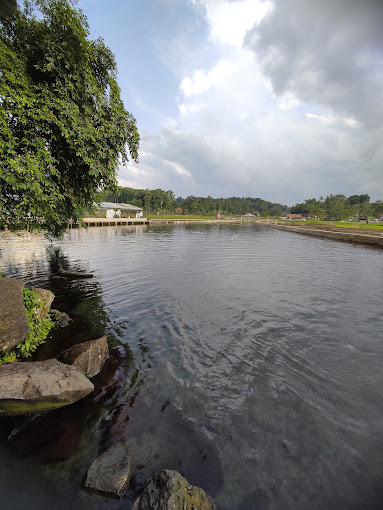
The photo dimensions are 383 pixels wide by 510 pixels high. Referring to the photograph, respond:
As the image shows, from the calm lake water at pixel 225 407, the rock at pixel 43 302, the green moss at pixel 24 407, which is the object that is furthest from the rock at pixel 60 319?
the green moss at pixel 24 407

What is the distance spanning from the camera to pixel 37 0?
9.38 meters

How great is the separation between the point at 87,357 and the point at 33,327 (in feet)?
8.19

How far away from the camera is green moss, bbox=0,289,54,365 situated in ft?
20.8

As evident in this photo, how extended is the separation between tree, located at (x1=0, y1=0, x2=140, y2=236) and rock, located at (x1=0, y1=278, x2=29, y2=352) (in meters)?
3.82

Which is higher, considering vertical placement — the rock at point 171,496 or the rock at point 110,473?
the rock at point 171,496

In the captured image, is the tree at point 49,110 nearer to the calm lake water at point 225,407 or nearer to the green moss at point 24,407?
the calm lake water at point 225,407

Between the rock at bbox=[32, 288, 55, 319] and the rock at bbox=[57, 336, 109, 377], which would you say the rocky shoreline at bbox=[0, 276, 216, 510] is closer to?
the rock at bbox=[57, 336, 109, 377]

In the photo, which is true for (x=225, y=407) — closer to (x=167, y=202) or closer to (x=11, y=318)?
(x=11, y=318)

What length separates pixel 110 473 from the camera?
373 cm

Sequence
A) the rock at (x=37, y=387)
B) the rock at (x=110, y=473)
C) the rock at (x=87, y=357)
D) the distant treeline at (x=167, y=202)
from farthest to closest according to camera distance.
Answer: the distant treeline at (x=167, y=202) → the rock at (x=87, y=357) → the rock at (x=37, y=387) → the rock at (x=110, y=473)

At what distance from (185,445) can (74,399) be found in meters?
2.66

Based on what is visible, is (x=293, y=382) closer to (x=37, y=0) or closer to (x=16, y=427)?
(x=16, y=427)

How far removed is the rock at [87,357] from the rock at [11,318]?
1196mm

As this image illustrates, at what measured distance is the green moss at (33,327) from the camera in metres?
6.34
